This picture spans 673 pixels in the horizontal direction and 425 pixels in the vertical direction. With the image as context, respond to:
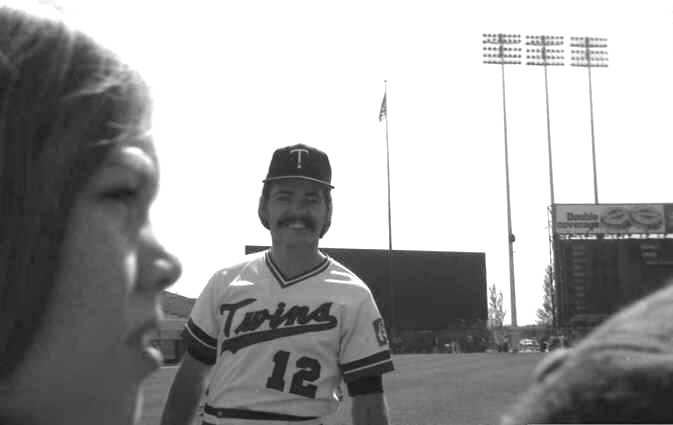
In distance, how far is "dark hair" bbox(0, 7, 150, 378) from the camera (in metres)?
0.60

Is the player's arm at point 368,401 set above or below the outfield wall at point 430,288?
below

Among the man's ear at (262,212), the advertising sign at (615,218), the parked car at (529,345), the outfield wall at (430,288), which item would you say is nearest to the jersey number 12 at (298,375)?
the man's ear at (262,212)

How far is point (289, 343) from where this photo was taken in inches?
103

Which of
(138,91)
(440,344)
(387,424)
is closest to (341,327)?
(387,424)

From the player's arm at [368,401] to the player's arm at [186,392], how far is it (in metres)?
0.51

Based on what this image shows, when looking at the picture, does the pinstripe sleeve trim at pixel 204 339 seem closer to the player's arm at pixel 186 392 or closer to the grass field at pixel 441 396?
the player's arm at pixel 186 392

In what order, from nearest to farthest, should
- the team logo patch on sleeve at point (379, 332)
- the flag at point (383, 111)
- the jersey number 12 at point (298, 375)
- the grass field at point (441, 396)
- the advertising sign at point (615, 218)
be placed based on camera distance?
1. the jersey number 12 at point (298, 375)
2. the team logo patch on sleeve at point (379, 332)
3. the grass field at point (441, 396)
4. the flag at point (383, 111)
5. the advertising sign at point (615, 218)

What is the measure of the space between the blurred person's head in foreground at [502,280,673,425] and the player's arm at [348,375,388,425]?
2.11 meters

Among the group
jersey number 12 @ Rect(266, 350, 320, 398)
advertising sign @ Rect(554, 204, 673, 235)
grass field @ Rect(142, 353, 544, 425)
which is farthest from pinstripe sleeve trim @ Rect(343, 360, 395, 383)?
advertising sign @ Rect(554, 204, 673, 235)

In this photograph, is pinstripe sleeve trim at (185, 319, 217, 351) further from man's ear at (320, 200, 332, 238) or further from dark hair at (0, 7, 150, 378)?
dark hair at (0, 7, 150, 378)

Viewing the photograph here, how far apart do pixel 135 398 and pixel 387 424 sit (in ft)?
7.15

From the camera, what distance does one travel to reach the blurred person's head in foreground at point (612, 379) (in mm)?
547

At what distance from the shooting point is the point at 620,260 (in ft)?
96.8

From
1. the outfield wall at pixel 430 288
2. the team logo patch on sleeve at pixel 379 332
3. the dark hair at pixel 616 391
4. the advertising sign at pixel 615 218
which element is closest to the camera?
the dark hair at pixel 616 391
